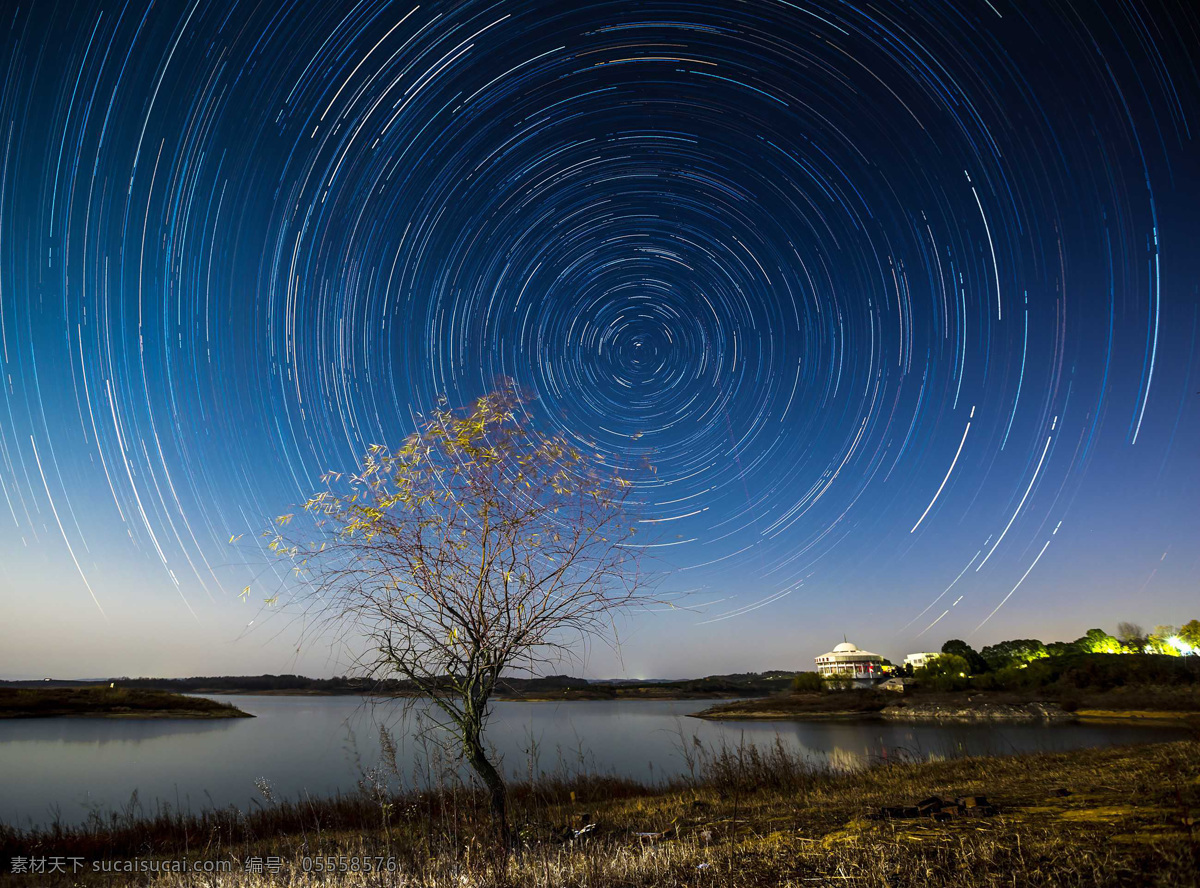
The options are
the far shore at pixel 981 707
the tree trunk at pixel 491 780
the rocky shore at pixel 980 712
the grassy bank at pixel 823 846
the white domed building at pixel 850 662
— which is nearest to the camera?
the grassy bank at pixel 823 846

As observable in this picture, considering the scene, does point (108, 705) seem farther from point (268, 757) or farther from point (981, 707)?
point (981, 707)

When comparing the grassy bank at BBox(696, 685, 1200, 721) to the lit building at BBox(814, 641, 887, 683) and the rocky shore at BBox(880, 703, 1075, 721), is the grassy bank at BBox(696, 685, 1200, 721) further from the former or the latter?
the lit building at BBox(814, 641, 887, 683)

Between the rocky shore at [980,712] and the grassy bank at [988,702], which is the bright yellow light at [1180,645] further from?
the rocky shore at [980,712]

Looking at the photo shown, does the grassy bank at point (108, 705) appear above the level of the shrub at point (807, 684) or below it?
above

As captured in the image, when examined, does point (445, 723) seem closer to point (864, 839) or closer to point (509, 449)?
point (509, 449)

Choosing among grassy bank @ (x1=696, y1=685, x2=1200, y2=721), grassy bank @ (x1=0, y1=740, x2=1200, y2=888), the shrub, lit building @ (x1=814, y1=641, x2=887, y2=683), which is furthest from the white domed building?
grassy bank @ (x1=0, y1=740, x2=1200, y2=888)

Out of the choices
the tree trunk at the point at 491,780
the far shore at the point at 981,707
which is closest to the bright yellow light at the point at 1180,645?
the far shore at the point at 981,707

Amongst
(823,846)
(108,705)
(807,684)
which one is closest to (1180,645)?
(807,684)

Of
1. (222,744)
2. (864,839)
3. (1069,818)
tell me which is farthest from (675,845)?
(222,744)

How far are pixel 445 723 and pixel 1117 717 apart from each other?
248 ft

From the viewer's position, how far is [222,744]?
43.4m

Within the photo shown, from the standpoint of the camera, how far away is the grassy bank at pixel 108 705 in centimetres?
7262

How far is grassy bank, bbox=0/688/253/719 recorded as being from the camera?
238ft

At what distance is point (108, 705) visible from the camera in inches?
3031
